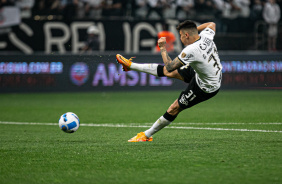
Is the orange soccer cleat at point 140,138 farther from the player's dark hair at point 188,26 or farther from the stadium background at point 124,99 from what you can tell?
the player's dark hair at point 188,26

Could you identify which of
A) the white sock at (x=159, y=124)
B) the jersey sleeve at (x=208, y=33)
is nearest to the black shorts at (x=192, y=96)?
the white sock at (x=159, y=124)

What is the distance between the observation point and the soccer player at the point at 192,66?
8.31 metres

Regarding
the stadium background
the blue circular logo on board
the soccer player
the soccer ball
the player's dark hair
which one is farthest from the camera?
the blue circular logo on board

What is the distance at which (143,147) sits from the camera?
815cm

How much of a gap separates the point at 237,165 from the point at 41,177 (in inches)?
87.6

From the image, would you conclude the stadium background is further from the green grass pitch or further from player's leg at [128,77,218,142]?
player's leg at [128,77,218,142]

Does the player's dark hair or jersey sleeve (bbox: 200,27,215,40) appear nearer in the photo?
the player's dark hair

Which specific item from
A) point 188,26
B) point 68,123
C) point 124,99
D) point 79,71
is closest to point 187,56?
point 188,26

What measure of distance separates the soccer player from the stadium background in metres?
0.55

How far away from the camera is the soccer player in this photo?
831 cm

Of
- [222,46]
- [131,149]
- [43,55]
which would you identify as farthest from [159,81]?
[131,149]

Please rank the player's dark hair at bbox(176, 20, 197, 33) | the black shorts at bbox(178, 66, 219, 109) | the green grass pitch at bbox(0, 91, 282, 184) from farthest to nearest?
the black shorts at bbox(178, 66, 219, 109)
the player's dark hair at bbox(176, 20, 197, 33)
the green grass pitch at bbox(0, 91, 282, 184)

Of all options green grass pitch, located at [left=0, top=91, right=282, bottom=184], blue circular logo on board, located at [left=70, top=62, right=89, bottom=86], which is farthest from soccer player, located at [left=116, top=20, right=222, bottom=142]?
blue circular logo on board, located at [left=70, top=62, right=89, bottom=86]

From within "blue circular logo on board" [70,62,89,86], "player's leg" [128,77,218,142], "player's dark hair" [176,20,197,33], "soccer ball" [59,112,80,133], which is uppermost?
"player's dark hair" [176,20,197,33]
